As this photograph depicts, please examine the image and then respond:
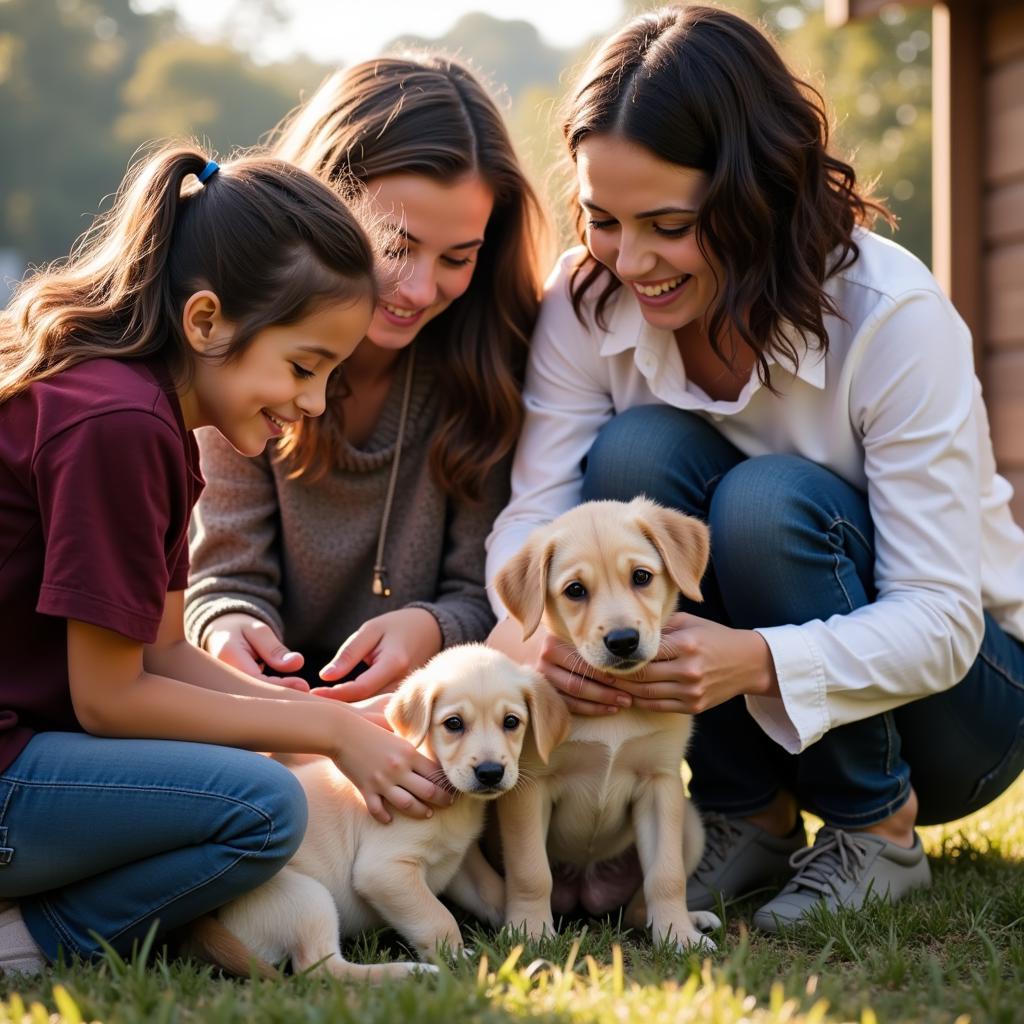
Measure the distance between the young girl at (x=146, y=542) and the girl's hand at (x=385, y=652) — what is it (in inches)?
19.1

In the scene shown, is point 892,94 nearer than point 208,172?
No

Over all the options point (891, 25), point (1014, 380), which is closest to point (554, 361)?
point (1014, 380)

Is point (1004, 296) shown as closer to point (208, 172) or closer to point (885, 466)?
point (885, 466)

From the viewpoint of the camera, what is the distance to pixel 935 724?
10.6 ft

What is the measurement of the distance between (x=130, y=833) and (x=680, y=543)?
134cm

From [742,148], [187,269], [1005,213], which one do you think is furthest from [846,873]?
[1005,213]

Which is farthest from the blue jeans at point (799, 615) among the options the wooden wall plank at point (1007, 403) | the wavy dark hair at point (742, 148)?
the wooden wall plank at point (1007, 403)

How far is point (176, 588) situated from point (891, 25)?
3960 cm

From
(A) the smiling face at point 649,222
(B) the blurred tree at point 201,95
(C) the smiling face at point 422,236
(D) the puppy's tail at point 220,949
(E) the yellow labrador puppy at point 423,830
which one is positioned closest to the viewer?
(D) the puppy's tail at point 220,949

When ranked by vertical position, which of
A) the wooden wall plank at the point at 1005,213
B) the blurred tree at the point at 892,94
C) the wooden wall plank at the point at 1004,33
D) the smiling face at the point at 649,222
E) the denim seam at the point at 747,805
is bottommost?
the denim seam at the point at 747,805

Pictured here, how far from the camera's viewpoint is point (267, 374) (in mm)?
2705

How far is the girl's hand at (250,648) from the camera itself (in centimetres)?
323

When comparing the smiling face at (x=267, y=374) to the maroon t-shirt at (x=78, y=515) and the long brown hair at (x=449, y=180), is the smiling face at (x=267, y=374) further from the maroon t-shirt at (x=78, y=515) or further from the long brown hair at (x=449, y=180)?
the long brown hair at (x=449, y=180)

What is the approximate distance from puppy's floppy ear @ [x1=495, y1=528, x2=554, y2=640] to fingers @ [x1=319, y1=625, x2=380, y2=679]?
0.56 m
